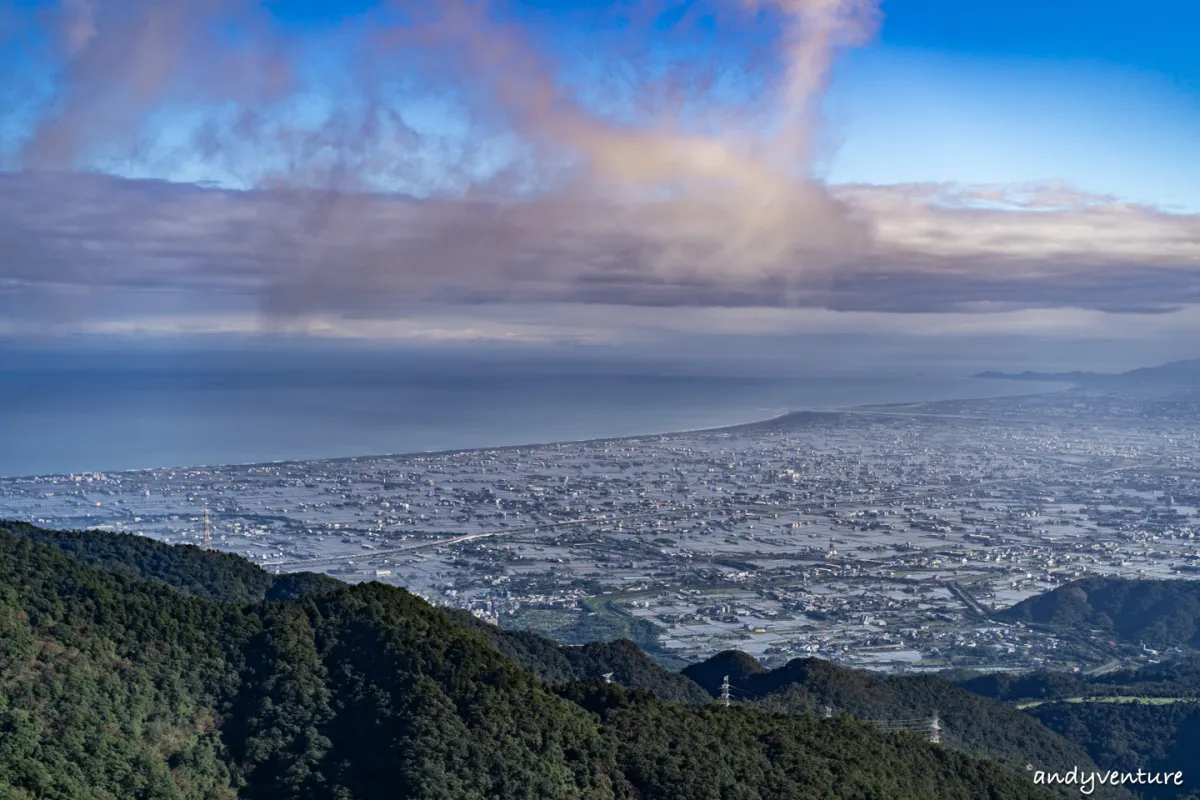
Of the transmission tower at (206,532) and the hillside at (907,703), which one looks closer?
the hillside at (907,703)

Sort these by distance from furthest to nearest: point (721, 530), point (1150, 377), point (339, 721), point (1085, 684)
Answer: point (1150, 377) < point (721, 530) < point (1085, 684) < point (339, 721)

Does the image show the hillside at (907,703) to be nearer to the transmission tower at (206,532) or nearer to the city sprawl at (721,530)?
the city sprawl at (721,530)

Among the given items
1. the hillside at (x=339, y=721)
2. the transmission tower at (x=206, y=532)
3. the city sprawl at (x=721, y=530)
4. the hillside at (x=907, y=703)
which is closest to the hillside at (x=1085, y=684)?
the city sprawl at (x=721, y=530)

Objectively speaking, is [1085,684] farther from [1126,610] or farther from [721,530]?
[721,530]

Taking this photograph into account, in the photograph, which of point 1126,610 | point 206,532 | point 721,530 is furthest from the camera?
point 721,530

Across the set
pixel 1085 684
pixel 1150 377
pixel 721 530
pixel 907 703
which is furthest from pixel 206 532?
pixel 1150 377

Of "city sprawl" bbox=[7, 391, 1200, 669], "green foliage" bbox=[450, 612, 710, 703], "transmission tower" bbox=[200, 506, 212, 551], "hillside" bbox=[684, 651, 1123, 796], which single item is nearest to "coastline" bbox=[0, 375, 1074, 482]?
"city sprawl" bbox=[7, 391, 1200, 669]

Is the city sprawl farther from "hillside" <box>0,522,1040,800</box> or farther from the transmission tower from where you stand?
"hillside" <box>0,522,1040,800</box>
